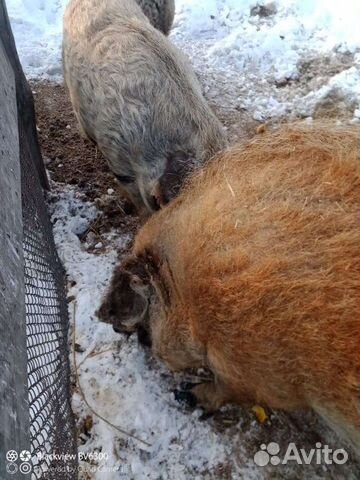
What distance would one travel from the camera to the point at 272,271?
1.86 metres

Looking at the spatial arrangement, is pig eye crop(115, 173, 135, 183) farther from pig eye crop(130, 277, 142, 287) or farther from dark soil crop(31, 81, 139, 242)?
pig eye crop(130, 277, 142, 287)

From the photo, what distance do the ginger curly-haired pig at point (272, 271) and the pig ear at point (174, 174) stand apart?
46cm

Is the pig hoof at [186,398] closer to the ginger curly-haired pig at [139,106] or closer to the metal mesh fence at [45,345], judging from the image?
the metal mesh fence at [45,345]

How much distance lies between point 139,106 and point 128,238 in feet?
2.45

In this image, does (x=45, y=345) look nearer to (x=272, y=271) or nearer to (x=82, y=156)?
(x=272, y=271)

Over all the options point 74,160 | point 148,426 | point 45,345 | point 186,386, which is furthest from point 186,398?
point 74,160

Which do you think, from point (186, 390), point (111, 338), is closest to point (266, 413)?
point (186, 390)

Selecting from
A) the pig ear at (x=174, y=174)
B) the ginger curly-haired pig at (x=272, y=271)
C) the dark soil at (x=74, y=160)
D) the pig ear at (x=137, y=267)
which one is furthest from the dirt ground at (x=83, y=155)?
the ginger curly-haired pig at (x=272, y=271)

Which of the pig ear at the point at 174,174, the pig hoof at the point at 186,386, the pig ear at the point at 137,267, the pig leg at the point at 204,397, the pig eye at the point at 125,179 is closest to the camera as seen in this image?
the pig ear at the point at 137,267

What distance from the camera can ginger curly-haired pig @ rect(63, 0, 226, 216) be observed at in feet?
9.96

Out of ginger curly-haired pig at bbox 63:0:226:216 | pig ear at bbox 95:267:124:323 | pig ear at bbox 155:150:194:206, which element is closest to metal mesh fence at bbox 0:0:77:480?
pig ear at bbox 95:267:124:323

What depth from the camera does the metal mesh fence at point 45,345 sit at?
6.90ft

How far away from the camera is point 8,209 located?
1.76 metres

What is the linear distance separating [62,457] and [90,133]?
1.83 meters
